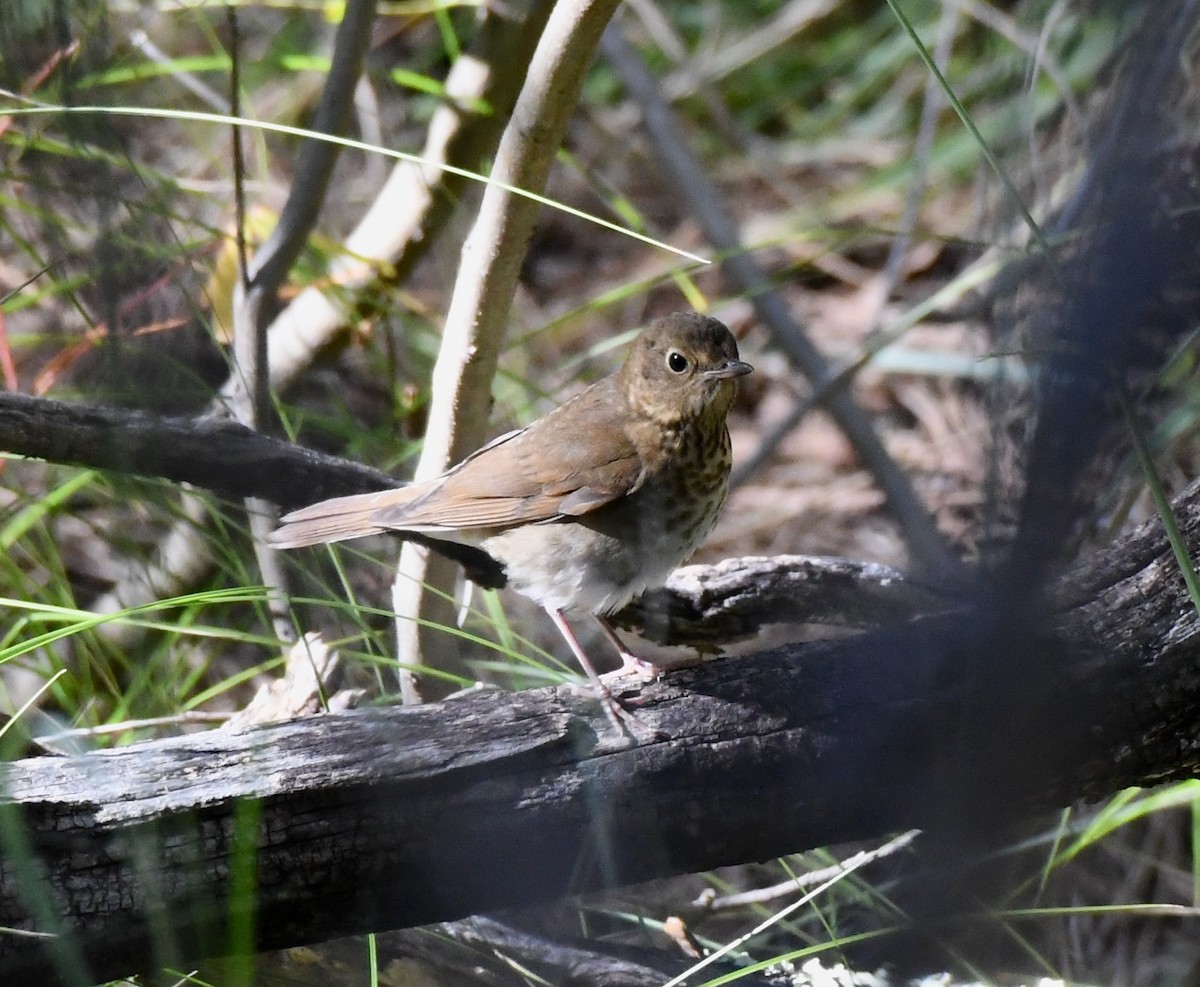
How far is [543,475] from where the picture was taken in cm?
287

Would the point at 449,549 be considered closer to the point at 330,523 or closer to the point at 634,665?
the point at 330,523

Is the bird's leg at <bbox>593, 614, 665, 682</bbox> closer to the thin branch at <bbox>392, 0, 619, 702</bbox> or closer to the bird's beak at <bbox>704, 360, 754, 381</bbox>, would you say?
the thin branch at <bbox>392, 0, 619, 702</bbox>

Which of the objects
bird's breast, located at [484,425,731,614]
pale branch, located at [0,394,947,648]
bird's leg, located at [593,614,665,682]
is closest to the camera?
pale branch, located at [0,394,947,648]

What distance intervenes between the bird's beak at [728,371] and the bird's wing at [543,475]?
9.6 inches

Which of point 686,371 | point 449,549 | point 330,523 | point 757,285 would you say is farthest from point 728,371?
point 757,285

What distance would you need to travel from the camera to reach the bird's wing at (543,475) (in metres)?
2.73

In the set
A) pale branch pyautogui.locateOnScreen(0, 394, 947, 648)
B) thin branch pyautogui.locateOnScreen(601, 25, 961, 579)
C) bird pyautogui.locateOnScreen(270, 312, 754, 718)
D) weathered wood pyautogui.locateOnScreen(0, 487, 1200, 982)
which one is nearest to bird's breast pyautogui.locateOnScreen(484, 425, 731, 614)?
bird pyautogui.locateOnScreen(270, 312, 754, 718)

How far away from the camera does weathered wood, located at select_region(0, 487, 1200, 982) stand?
71.5 inches

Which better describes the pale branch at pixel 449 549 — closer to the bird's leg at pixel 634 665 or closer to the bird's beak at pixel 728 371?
the bird's leg at pixel 634 665

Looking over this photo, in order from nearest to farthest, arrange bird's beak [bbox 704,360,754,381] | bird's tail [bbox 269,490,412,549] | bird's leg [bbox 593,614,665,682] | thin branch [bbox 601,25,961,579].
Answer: bird's leg [bbox 593,614,665,682], bird's tail [bbox 269,490,412,549], bird's beak [bbox 704,360,754,381], thin branch [bbox 601,25,961,579]

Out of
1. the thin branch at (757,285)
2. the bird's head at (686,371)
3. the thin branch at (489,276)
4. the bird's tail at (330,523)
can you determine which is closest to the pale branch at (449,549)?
the bird's tail at (330,523)

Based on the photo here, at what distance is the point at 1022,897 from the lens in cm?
282

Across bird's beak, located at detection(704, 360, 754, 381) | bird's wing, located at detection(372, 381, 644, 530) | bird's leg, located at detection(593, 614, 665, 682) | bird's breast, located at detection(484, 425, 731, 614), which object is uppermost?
bird's beak, located at detection(704, 360, 754, 381)

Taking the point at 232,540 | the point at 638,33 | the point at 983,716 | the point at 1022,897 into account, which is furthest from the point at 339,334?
the point at 638,33
